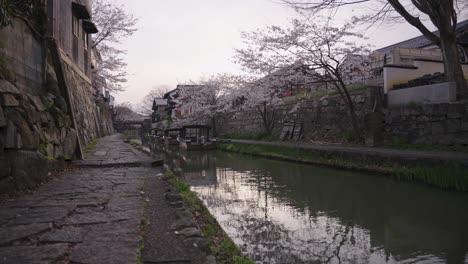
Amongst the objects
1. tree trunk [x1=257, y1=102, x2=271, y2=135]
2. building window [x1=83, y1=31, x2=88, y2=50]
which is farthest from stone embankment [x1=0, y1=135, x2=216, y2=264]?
tree trunk [x1=257, y1=102, x2=271, y2=135]

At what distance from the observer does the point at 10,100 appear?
457 centimetres

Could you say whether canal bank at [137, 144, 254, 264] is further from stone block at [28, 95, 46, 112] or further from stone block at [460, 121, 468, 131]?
stone block at [460, 121, 468, 131]

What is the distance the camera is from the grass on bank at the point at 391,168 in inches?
287

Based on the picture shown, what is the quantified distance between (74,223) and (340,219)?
4291 mm

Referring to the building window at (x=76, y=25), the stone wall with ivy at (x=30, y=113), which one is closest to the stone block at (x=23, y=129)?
the stone wall with ivy at (x=30, y=113)

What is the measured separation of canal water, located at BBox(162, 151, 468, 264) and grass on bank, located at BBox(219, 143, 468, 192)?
0.82 ft

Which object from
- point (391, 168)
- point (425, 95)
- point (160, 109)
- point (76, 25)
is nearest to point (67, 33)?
point (76, 25)

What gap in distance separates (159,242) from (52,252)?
80 cm

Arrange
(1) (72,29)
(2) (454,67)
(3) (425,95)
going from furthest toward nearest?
(1) (72,29), (3) (425,95), (2) (454,67)

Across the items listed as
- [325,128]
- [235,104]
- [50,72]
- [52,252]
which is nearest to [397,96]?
[325,128]

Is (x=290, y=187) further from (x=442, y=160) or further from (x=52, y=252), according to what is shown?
(x=52, y=252)

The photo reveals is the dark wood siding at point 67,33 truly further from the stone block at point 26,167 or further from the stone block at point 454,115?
the stone block at point 454,115

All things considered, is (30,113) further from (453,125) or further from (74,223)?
(453,125)

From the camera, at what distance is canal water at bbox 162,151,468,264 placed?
4301mm
